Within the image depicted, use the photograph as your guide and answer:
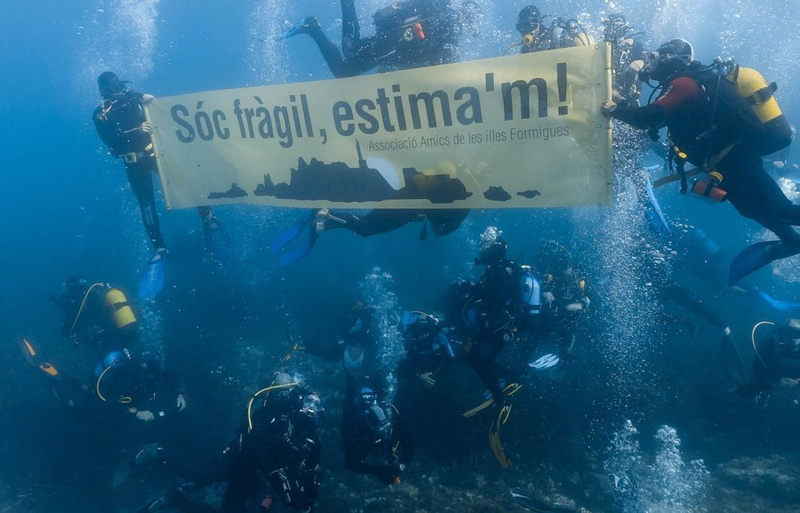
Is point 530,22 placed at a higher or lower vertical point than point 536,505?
higher

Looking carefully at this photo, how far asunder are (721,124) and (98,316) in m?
10.8

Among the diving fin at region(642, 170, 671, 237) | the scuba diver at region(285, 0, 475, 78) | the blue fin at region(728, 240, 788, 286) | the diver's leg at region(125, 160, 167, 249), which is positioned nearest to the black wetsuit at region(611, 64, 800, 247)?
the blue fin at region(728, 240, 788, 286)

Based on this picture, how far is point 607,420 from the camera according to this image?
8.09m

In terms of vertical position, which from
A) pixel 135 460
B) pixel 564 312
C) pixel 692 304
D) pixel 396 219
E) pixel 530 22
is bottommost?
pixel 692 304

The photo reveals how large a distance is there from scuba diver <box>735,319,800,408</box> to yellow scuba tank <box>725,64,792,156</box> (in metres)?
4.71

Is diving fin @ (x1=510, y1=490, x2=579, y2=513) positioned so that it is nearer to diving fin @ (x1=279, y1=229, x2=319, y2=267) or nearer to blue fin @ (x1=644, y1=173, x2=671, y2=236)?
blue fin @ (x1=644, y1=173, x2=671, y2=236)

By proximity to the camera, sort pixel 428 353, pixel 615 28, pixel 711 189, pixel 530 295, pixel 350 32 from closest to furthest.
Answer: pixel 711 189, pixel 350 32, pixel 530 295, pixel 428 353, pixel 615 28

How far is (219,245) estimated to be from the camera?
7.32m

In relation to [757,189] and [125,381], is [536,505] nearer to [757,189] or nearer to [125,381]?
[757,189]

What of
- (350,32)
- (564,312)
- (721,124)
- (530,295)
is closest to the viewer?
(721,124)

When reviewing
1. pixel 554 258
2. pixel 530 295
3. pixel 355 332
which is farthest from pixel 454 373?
pixel 554 258

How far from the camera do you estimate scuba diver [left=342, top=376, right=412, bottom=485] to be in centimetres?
566

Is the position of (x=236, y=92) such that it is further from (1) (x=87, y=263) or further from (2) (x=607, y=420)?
(1) (x=87, y=263)

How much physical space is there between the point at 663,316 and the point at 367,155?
9.37 meters
